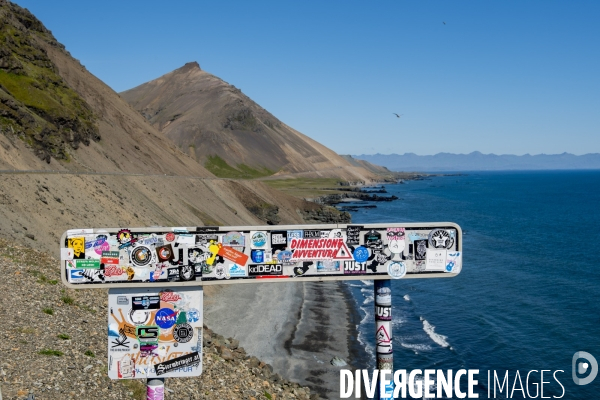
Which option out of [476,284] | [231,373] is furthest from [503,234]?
[231,373]

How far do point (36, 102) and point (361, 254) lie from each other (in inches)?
2128

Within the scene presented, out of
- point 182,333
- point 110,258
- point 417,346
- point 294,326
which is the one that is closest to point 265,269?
point 182,333

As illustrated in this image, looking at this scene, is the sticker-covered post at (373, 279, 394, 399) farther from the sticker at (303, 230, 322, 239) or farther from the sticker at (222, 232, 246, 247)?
the sticker at (222, 232, 246, 247)

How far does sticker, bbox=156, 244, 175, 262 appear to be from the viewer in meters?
8.02

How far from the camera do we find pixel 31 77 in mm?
56781

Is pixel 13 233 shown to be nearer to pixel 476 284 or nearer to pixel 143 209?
pixel 143 209

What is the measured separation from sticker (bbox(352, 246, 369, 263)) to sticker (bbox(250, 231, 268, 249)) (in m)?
1.38

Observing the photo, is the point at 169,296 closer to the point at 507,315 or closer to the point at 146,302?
the point at 146,302

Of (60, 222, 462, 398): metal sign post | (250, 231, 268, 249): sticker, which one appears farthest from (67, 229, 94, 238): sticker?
(250, 231, 268, 249): sticker

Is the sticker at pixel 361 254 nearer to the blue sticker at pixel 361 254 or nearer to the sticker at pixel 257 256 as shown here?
the blue sticker at pixel 361 254

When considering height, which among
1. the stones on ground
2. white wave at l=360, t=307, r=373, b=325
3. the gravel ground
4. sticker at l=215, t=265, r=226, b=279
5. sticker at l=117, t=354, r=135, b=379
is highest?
sticker at l=215, t=265, r=226, b=279

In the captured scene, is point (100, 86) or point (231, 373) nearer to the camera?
point (231, 373)

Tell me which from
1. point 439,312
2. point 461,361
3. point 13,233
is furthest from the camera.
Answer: point 439,312

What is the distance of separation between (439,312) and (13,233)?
1157 inches
